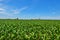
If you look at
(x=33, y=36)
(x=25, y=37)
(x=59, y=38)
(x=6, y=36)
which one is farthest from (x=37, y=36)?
(x=6, y=36)

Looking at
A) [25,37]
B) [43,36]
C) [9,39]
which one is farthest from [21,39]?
[43,36]

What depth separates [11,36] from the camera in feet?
24.1

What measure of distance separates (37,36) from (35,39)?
253mm

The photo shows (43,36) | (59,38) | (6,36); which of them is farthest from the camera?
(6,36)

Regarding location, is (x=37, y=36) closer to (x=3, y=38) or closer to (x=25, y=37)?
(x=25, y=37)

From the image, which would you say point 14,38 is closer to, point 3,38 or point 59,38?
point 3,38

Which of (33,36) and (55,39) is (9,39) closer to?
(33,36)

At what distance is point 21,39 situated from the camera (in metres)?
6.98

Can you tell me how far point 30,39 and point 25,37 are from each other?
0.27 meters

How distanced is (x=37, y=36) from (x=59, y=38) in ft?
3.85

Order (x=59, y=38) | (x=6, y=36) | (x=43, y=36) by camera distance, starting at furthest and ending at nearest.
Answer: (x=6, y=36) < (x=43, y=36) < (x=59, y=38)

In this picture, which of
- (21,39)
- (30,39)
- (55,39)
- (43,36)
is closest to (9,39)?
(21,39)

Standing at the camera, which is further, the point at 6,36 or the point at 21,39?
the point at 6,36

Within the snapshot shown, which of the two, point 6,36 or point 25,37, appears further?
point 6,36
